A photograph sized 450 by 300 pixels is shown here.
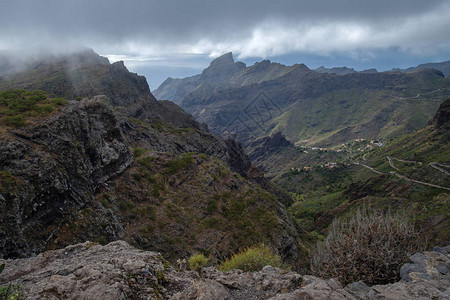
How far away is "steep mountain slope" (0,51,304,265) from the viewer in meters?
12.6

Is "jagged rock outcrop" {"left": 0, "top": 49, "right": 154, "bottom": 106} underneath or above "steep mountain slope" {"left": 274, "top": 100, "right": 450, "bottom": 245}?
above

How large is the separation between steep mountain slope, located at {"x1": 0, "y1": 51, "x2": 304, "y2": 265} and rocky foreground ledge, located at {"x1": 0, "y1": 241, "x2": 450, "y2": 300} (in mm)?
3866

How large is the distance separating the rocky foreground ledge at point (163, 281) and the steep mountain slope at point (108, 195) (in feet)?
12.7

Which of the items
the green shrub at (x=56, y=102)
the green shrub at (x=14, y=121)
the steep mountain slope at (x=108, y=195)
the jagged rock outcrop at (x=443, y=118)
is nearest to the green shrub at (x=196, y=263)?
the steep mountain slope at (x=108, y=195)

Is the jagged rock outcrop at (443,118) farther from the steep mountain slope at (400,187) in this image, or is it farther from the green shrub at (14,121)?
the green shrub at (14,121)

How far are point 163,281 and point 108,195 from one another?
15859 mm

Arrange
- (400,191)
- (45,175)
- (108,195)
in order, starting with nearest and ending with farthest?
(45,175) < (108,195) < (400,191)

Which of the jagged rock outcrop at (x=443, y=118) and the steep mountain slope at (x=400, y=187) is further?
the jagged rock outcrop at (x=443, y=118)

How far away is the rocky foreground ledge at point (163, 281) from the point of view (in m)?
6.93

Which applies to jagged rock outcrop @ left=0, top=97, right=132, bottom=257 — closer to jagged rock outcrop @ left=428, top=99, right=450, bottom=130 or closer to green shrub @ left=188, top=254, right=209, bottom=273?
green shrub @ left=188, top=254, right=209, bottom=273

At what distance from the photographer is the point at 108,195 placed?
2148 cm

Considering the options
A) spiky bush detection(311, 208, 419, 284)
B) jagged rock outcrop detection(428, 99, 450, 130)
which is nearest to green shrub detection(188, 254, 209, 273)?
spiky bush detection(311, 208, 419, 284)

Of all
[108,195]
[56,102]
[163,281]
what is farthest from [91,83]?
[163,281]

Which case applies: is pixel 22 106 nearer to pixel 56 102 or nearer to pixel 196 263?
pixel 56 102
